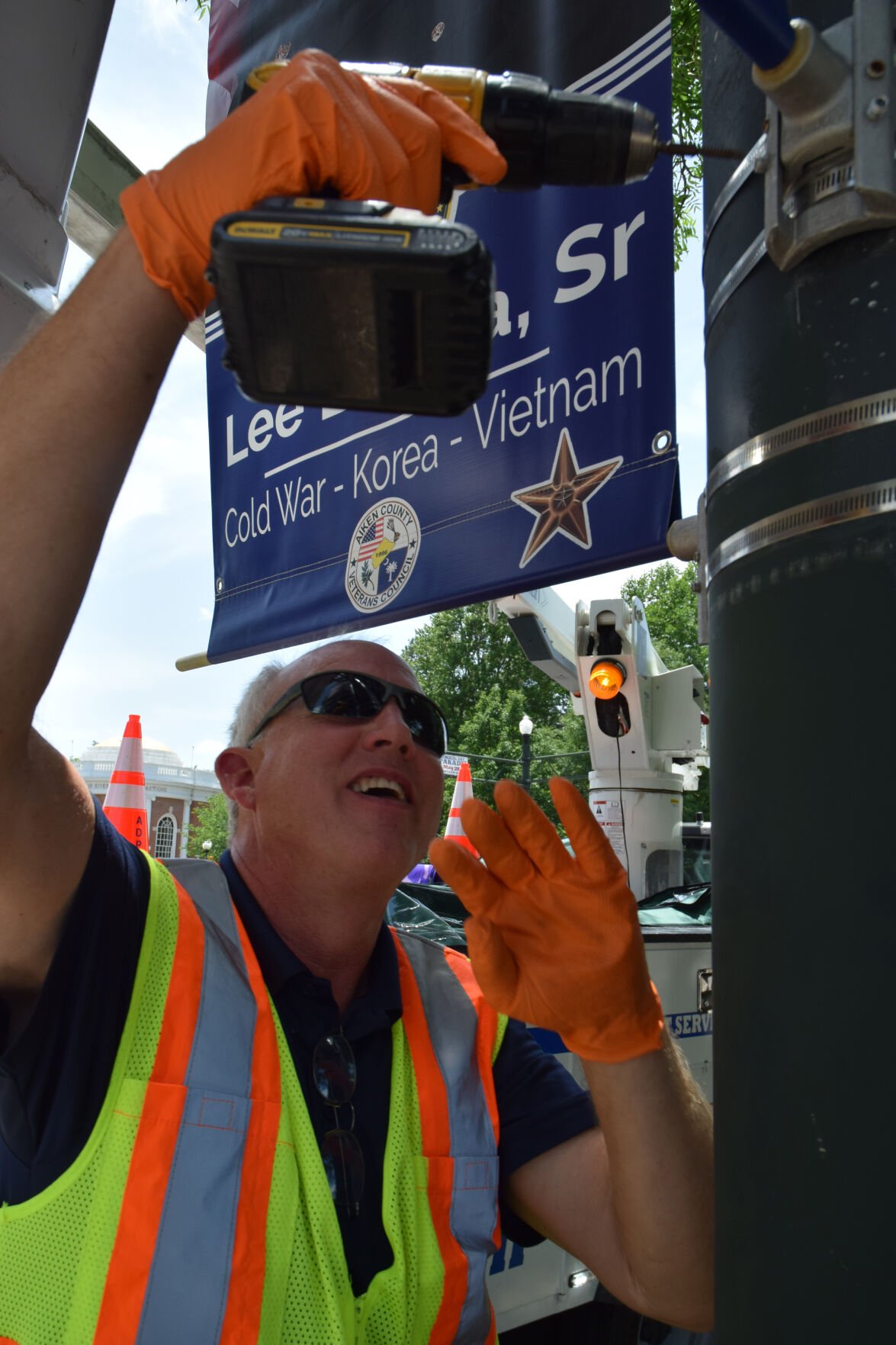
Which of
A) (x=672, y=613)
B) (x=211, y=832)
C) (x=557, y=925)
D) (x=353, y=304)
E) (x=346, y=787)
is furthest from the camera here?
(x=211, y=832)

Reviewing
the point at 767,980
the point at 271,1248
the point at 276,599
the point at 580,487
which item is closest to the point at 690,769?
the point at 276,599

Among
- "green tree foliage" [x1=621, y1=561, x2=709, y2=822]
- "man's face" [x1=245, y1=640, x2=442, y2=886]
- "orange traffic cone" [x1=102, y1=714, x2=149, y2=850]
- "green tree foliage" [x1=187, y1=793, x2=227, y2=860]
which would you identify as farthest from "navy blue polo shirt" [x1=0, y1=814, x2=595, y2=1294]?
"green tree foliage" [x1=187, y1=793, x2=227, y2=860]

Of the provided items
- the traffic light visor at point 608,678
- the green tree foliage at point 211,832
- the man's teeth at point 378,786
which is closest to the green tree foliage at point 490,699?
the green tree foliage at point 211,832

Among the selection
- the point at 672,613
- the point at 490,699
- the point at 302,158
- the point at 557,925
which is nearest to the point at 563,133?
the point at 302,158

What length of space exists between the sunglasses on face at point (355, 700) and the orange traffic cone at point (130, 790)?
276 cm

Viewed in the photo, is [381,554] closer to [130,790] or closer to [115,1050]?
[115,1050]

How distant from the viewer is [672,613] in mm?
27469

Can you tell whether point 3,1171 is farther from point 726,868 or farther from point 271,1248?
point 726,868

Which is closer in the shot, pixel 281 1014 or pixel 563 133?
pixel 563 133

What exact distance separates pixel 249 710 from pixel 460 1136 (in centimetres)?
→ 111

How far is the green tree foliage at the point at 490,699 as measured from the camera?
28.5 metres

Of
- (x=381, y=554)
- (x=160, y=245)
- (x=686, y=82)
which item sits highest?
(x=686, y=82)

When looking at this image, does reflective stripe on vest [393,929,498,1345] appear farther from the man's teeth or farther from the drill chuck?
the drill chuck

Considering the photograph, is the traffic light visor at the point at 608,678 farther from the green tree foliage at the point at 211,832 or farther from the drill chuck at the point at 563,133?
the green tree foliage at the point at 211,832
